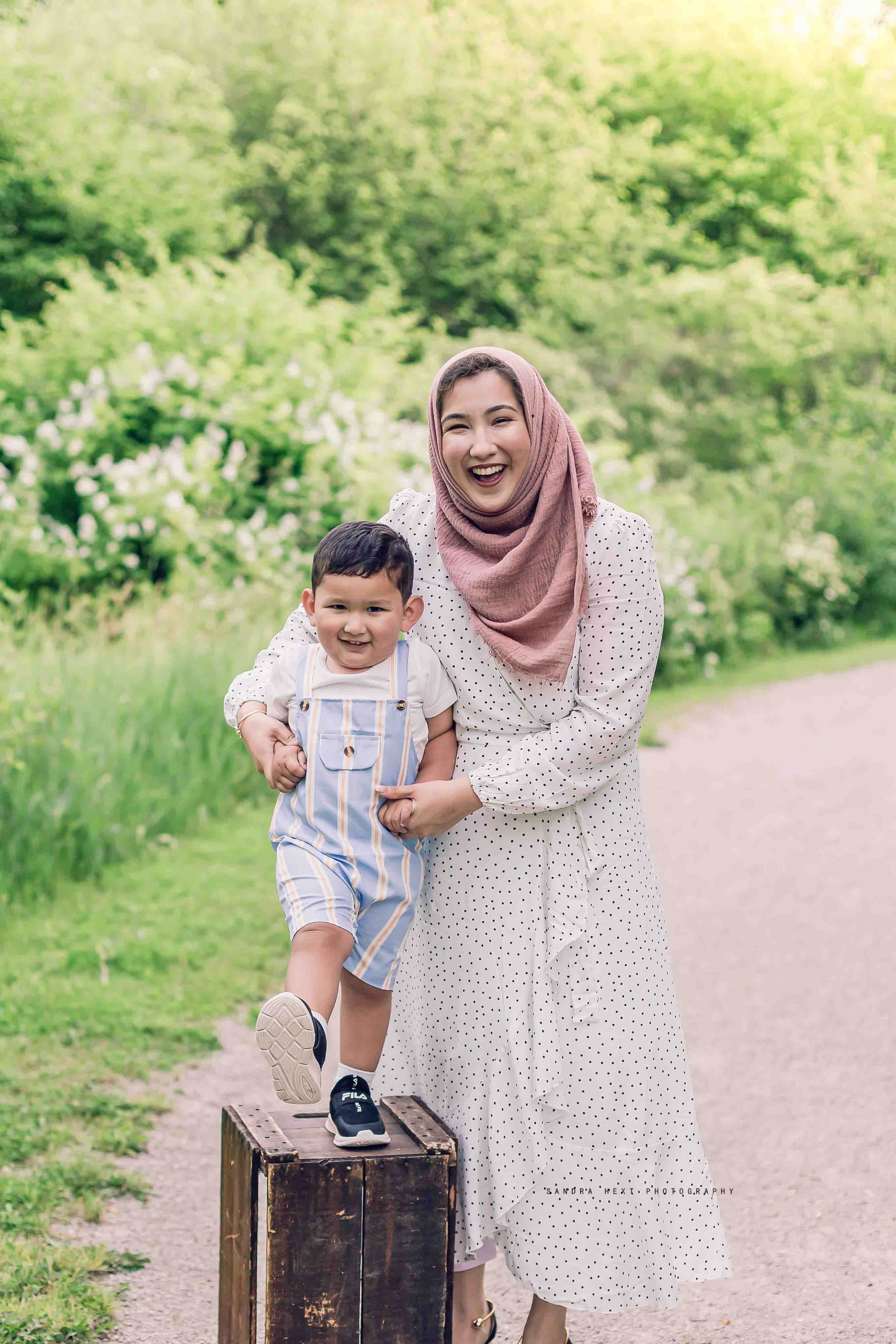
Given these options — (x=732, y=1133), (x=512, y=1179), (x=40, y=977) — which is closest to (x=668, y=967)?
(x=512, y=1179)

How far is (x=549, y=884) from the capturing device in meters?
2.73

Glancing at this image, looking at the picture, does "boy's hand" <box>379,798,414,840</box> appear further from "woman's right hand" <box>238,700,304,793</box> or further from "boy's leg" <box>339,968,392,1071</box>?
"boy's leg" <box>339,968,392,1071</box>

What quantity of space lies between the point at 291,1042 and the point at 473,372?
1.24m

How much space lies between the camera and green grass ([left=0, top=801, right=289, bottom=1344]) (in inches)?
131

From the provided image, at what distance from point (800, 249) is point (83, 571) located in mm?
17072

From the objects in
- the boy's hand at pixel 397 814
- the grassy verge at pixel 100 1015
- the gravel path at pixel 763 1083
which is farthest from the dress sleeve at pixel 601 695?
the grassy verge at pixel 100 1015

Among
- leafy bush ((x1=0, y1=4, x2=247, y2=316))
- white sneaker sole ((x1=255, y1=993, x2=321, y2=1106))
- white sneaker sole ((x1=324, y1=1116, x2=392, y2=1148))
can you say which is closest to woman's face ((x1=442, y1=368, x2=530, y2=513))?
white sneaker sole ((x1=255, y1=993, x2=321, y2=1106))

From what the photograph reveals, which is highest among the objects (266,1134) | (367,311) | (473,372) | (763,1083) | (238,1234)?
(367,311)

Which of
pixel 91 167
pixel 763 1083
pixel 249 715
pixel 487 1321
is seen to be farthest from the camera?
pixel 91 167

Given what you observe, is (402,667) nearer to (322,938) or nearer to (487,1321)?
(322,938)

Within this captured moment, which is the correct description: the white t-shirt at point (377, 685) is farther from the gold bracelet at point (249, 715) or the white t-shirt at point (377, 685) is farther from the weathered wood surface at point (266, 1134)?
the weathered wood surface at point (266, 1134)

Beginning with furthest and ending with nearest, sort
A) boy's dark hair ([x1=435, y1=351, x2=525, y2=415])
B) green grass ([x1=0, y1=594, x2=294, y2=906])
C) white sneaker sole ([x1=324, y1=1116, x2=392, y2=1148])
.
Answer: green grass ([x1=0, y1=594, x2=294, y2=906]), boy's dark hair ([x1=435, y1=351, x2=525, y2=415]), white sneaker sole ([x1=324, y1=1116, x2=392, y2=1148])

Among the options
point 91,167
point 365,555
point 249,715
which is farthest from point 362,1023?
point 91,167

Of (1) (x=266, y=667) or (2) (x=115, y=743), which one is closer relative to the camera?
(1) (x=266, y=667)
